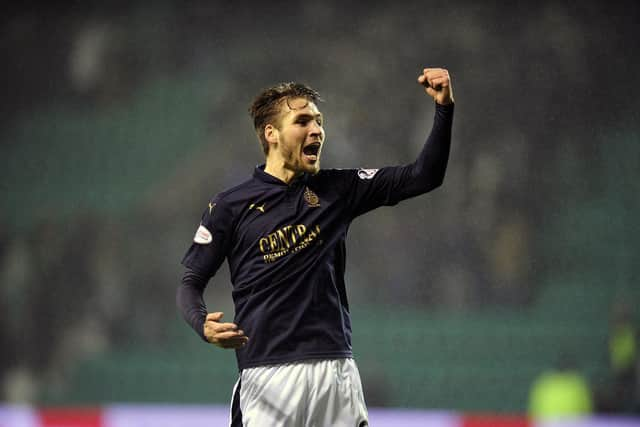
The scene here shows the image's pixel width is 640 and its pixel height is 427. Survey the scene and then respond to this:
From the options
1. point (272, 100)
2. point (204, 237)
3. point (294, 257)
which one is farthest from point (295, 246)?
point (272, 100)

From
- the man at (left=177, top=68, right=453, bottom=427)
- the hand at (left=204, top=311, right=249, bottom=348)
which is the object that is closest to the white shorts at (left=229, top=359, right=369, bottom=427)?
the man at (left=177, top=68, right=453, bottom=427)

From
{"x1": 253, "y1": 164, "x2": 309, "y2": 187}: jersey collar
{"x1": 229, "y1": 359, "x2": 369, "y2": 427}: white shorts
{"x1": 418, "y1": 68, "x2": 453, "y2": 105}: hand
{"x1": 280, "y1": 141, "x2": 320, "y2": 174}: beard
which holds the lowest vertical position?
{"x1": 229, "y1": 359, "x2": 369, "y2": 427}: white shorts

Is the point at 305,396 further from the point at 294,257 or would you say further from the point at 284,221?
the point at 284,221

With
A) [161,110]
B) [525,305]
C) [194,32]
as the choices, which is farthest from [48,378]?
[525,305]

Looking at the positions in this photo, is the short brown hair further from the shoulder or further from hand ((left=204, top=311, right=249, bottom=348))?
hand ((left=204, top=311, right=249, bottom=348))

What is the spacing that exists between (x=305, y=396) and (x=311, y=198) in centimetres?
61

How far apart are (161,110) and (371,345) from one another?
2.38 meters

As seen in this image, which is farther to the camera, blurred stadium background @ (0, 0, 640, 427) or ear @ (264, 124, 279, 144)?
blurred stadium background @ (0, 0, 640, 427)

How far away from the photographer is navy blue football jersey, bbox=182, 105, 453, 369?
2.66 m

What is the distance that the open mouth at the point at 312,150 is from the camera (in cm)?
280

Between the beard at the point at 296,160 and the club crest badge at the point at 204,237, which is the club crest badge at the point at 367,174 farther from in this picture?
Result: the club crest badge at the point at 204,237

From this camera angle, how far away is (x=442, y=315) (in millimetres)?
6121

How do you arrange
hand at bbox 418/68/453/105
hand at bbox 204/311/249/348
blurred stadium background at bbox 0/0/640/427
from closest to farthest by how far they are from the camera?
hand at bbox 204/311/249/348
hand at bbox 418/68/453/105
blurred stadium background at bbox 0/0/640/427

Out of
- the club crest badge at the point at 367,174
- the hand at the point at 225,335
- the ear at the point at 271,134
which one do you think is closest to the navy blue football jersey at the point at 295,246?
the club crest badge at the point at 367,174
